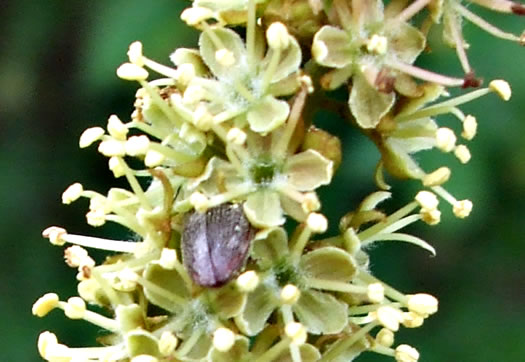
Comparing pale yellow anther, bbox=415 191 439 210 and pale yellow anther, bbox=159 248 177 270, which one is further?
pale yellow anther, bbox=415 191 439 210

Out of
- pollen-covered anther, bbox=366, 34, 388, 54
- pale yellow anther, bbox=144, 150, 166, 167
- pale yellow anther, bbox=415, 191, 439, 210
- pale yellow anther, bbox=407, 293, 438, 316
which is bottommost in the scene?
pale yellow anther, bbox=407, 293, 438, 316

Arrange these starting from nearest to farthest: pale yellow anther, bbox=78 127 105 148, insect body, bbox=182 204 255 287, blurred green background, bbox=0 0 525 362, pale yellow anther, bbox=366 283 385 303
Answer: insect body, bbox=182 204 255 287 < pale yellow anther, bbox=366 283 385 303 < pale yellow anther, bbox=78 127 105 148 < blurred green background, bbox=0 0 525 362

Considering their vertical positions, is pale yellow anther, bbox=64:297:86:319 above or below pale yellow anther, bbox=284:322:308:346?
above

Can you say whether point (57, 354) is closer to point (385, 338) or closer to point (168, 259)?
point (168, 259)

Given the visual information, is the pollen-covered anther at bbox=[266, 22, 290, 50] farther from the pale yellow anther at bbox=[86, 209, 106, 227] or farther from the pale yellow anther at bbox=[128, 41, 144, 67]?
the pale yellow anther at bbox=[86, 209, 106, 227]

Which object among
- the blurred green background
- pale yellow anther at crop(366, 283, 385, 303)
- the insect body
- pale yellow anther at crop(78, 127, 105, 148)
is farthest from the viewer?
the blurred green background

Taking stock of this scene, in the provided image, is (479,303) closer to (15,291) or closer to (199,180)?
(15,291)

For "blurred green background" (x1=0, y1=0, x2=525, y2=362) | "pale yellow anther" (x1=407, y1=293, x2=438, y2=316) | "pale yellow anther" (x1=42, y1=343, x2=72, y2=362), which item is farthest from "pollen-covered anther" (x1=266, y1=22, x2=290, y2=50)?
"blurred green background" (x1=0, y1=0, x2=525, y2=362)
